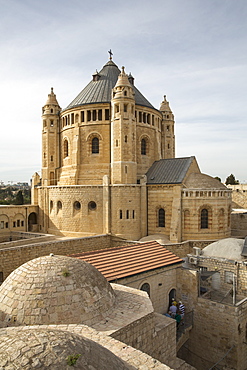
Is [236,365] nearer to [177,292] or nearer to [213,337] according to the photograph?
[213,337]

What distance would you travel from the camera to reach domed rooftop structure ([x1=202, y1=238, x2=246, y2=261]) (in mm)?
21250

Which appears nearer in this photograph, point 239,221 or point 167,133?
point 239,221

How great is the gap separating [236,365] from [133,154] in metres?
19.8

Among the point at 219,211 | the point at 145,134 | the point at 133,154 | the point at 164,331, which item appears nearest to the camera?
the point at 164,331

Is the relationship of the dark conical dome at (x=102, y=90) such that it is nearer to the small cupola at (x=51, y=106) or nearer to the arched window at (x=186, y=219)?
the small cupola at (x=51, y=106)

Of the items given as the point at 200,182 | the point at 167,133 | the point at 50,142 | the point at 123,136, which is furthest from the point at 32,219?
the point at 200,182

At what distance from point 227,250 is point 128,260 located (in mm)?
8582

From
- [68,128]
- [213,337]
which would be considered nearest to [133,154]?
[68,128]

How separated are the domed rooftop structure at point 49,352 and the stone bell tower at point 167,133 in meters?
33.8

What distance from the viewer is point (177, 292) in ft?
64.1

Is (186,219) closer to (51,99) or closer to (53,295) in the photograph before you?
(53,295)

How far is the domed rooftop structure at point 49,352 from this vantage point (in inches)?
197

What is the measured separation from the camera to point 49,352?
5.21 meters

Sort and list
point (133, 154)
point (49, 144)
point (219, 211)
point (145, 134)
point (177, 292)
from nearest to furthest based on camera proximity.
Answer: point (177, 292) → point (219, 211) → point (133, 154) → point (145, 134) → point (49, 144)
